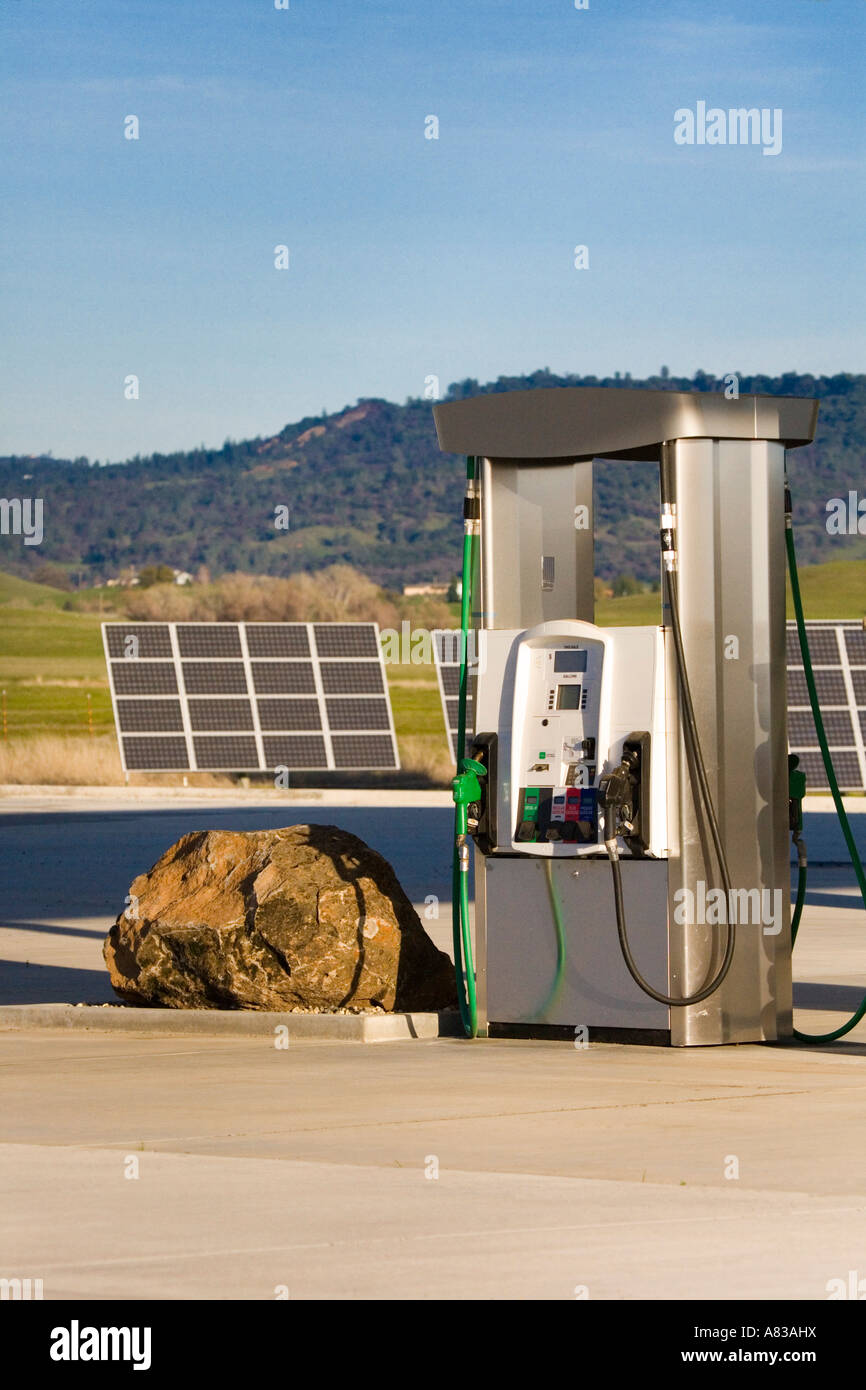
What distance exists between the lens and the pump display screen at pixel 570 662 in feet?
44.4

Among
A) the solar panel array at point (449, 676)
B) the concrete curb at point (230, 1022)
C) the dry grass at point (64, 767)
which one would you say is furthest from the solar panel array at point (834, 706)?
the concrete curb at point (230, 1022)

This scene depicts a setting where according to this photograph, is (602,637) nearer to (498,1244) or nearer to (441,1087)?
(441,1087)

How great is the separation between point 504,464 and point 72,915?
33.7 ft

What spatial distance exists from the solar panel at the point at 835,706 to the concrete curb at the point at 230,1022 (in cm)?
3494

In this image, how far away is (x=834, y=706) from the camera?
4991cm

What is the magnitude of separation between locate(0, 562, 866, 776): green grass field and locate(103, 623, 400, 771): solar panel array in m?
33.2

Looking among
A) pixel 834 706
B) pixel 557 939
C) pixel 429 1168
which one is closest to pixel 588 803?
pixel 557 939

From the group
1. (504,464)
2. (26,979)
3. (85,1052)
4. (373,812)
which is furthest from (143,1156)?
(373,812)

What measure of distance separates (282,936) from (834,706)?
36.8 meters

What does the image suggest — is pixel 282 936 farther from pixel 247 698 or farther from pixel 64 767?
pixel 64 767

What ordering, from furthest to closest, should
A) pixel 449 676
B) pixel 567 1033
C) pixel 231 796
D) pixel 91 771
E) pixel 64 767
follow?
pixel 64 767
pixel 91 771
pixel 449 676
pixel 231 796
pixel 567 1033

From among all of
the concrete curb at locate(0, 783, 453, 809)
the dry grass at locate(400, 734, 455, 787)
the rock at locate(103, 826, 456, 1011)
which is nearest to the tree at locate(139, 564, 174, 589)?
the dry grass at locate(400, 734, 455, 787)

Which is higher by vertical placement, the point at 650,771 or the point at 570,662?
the point at 570,662

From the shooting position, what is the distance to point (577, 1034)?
1355 centimetres
